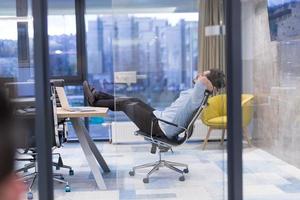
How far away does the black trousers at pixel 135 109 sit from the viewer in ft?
14.7

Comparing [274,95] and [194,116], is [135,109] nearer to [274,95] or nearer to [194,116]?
[194,116]

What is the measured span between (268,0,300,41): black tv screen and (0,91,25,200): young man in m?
4.30

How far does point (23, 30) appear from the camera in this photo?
495 cm

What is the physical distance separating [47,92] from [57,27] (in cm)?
423

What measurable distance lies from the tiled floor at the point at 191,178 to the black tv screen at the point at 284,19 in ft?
4.43

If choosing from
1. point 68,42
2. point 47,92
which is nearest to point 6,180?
point 47,92

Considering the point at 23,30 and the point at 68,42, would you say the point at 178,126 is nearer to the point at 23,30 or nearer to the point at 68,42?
the point at 23,30

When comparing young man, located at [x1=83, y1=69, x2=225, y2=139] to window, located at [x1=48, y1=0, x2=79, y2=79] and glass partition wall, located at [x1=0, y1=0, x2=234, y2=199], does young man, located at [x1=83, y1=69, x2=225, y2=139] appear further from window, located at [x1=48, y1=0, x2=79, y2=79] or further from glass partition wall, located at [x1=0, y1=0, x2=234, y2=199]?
window, located at [x1=48, y1=0, x2=79, y2=79]

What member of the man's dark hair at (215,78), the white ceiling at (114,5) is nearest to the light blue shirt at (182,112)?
the man's dark hair at (215,78)

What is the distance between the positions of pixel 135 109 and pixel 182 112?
53 centimetres

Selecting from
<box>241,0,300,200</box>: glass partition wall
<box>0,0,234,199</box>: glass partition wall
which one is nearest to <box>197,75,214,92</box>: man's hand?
<box>0,0,234,199</box>: glass partition wall

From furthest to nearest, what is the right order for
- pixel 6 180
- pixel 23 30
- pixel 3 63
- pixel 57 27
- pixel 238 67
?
pixel 57 27 < pixel 23 30 < pixel 3 63 < pixel 238 67 < pixel 6 180

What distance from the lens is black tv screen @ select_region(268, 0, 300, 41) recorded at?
14.5ft

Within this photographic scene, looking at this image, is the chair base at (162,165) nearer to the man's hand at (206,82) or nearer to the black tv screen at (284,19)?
the man's hand at (206,82)
